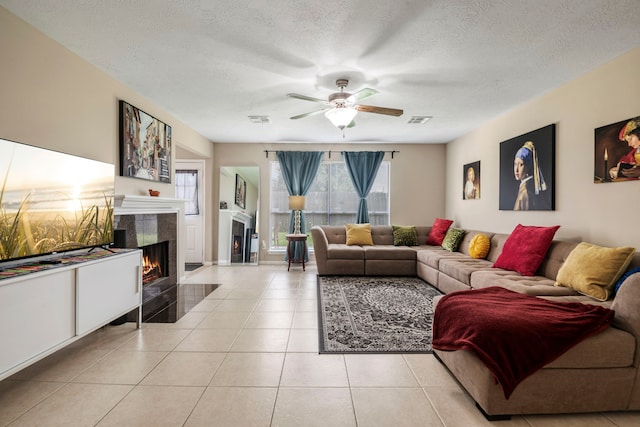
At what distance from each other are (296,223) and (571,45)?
486 cm

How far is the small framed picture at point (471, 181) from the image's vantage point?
17.2ft

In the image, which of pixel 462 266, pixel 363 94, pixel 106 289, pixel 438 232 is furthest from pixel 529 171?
→ pixel 106 289

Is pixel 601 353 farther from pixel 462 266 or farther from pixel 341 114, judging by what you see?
pixel 341 114

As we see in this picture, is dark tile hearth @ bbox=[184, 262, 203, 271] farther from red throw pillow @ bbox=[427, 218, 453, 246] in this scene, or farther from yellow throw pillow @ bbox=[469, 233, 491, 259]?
yellow throw pillow @ bbox=[469, 233, 491, 259]

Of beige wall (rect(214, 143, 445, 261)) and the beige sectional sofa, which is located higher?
beige wall (rect(214, 143, 445, 261))

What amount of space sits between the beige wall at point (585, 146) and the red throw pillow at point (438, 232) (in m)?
1.19

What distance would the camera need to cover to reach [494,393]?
5.75ft

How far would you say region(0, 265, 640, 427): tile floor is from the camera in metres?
1.78

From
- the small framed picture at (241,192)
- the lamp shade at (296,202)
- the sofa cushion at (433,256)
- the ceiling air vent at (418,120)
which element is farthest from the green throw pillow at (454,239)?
the small framed picture at (241,192)

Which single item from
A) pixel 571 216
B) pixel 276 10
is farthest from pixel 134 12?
pixel 571 216

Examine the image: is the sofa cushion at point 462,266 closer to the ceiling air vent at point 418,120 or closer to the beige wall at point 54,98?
the ceiling air vent at point 418,120

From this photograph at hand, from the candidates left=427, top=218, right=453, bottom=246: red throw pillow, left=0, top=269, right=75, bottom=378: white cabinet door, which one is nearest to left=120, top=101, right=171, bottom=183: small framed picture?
left=0, top=269, right=75, bottom=378: white cabinet door

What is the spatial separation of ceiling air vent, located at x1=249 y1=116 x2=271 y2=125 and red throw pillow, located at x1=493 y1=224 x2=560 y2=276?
143 inches

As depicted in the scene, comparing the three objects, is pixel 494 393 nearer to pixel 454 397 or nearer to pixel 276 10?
pixel 454 397
